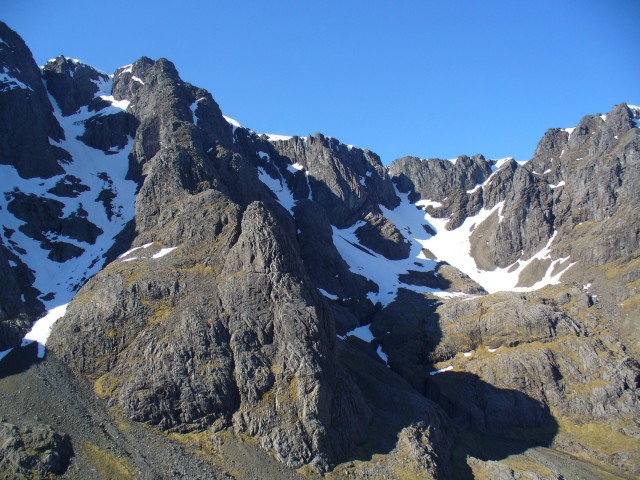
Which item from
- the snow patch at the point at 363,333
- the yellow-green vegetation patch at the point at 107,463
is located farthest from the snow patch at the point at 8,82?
the yellow-green vegetation patch at the point at 107,463

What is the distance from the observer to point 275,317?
88.0 m

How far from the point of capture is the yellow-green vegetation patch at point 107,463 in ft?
214

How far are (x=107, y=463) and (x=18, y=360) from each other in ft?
81.3

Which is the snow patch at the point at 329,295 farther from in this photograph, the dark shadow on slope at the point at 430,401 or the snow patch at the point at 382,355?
the snow patch at the point at 382,355

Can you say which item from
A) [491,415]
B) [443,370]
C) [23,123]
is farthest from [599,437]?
[23,123]

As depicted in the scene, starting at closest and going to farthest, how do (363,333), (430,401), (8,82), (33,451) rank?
(33,451)
(430,401)
(363,333)
(8,82)

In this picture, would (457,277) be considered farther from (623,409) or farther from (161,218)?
(161,218)

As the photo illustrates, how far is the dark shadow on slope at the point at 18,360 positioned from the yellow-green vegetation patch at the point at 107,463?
59.6 feet

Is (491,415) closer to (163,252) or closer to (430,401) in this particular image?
(430,401)

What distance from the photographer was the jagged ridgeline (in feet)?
257

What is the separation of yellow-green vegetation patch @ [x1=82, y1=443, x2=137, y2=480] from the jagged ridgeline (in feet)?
1.08

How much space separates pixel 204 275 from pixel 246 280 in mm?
8177

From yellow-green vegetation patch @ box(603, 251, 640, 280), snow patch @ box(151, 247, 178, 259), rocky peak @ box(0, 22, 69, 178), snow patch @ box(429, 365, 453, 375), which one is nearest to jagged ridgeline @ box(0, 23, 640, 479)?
snow patch @ box(429, 365, 453, 375)

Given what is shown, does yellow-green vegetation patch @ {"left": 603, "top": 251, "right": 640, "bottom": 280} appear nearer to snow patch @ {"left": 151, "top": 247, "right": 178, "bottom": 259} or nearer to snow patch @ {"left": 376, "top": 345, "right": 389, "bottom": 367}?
snow patch @ {"left": 376, "top": 345, "right": 389, "bottom": 367}
